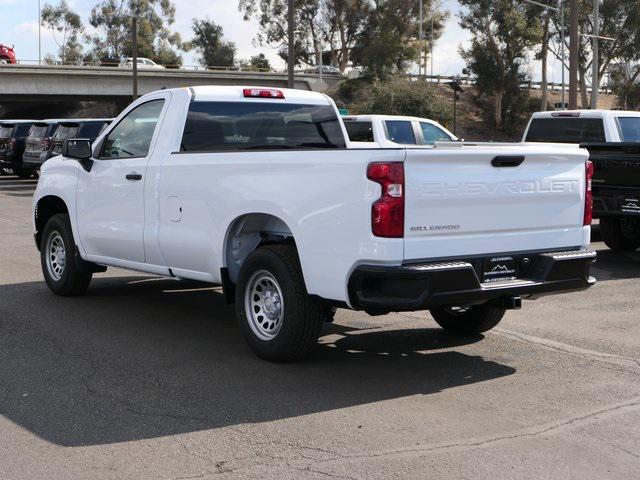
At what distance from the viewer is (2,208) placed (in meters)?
20.3

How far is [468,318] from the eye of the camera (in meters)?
7.62

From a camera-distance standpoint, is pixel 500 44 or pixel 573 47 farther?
pixel 500 44

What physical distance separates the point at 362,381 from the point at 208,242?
171 centimetres

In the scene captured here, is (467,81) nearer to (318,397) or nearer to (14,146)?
(14,146)

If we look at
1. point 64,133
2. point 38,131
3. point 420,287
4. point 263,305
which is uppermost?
point 38,131

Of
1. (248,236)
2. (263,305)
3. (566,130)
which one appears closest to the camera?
(263,305)

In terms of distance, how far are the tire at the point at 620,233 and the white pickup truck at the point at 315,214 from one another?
634cm

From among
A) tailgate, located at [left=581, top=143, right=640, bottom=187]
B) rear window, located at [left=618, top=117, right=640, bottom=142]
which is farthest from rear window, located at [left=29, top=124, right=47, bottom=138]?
tailgate, located at [left=581, top=143, right=640, bottom=187]

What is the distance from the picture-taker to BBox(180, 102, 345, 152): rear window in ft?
25.7

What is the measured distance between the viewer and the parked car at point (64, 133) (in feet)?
86.6

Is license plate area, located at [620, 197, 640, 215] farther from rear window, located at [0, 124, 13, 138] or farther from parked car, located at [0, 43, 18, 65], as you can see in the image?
parked car, located at [0, 43, 18, 65]

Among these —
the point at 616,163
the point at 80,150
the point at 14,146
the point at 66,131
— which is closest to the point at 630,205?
the point at 616,163

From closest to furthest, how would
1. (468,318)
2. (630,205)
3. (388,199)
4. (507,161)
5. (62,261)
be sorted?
(388,199) → (507,161) → (468,318) → (62,261) → (630,205)

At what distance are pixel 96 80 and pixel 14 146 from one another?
3662cm
